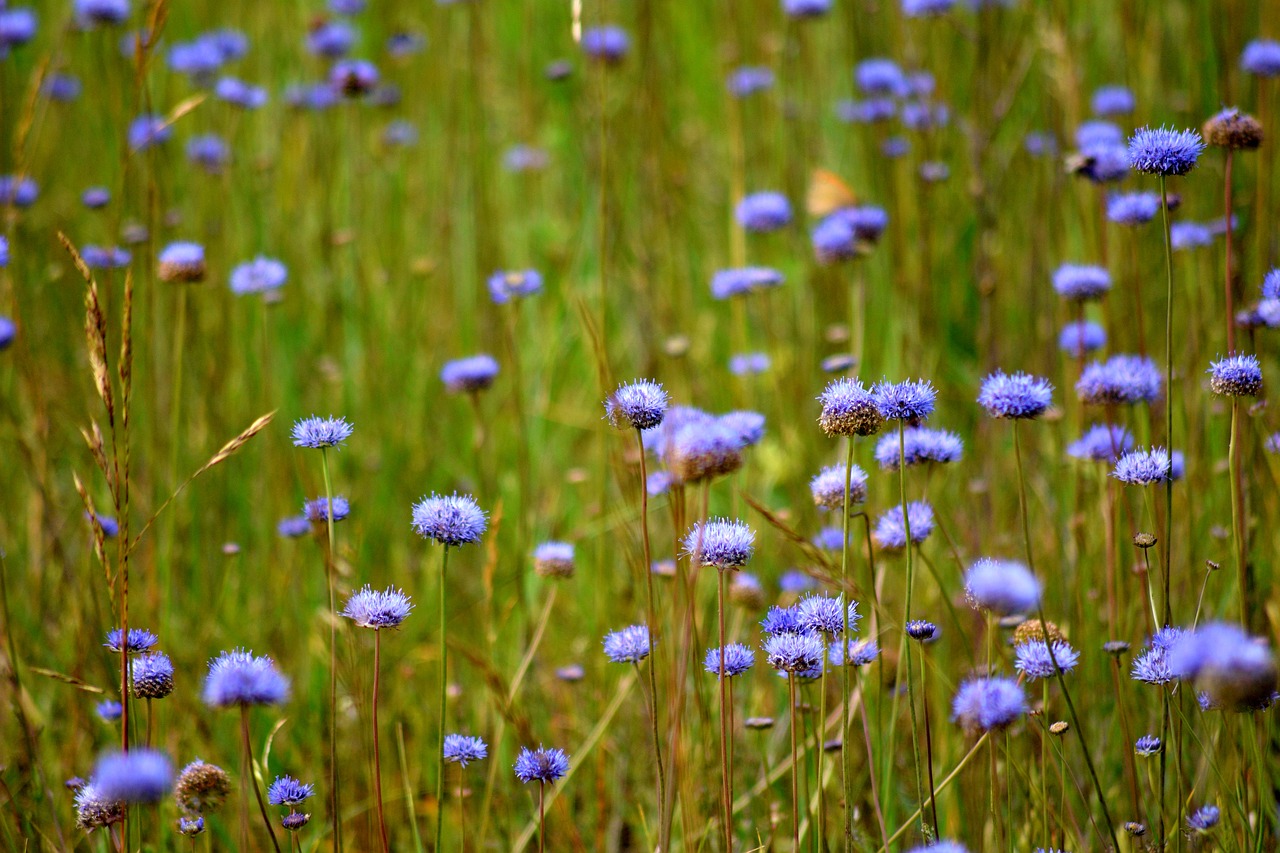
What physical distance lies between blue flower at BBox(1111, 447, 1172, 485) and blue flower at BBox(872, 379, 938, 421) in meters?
0.31

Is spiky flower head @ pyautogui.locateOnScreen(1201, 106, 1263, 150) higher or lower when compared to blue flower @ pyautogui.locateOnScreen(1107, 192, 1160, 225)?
lower

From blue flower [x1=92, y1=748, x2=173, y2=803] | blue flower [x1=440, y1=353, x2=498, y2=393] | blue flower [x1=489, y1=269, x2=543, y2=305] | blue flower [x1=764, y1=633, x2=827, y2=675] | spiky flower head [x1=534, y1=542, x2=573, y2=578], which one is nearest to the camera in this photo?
blue flower [x1=92, y1=748, x2=173, y2=803]

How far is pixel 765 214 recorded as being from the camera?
2945 millimetres

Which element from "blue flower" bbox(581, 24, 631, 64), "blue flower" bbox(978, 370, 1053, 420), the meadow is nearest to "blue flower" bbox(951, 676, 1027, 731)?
the meadow

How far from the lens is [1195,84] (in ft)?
9.93

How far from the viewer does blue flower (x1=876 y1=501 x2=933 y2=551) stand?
1696 millimetres

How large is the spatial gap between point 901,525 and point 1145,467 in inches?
14.3

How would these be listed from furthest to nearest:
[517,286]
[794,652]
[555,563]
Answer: [517,286]
[555,563]
[794,652]

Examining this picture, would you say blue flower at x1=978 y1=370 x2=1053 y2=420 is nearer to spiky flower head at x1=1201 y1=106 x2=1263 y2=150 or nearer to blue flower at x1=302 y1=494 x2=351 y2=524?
spiky flower head at x1=1201 y1=106 x2=1263 y2=150

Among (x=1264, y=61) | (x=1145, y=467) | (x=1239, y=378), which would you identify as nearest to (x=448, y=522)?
(x=1145, y=467)

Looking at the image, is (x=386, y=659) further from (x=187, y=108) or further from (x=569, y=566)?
(x=187, y=108)

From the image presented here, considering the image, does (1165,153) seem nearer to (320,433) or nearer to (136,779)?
(320,433)

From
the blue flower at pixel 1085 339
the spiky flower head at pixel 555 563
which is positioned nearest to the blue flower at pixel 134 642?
the spiky flower head at pixel 555 563

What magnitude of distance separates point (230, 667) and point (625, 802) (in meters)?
1.11
